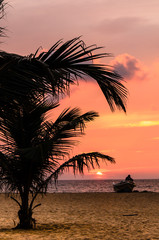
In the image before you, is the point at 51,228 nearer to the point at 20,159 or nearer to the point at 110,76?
the point at 20,159

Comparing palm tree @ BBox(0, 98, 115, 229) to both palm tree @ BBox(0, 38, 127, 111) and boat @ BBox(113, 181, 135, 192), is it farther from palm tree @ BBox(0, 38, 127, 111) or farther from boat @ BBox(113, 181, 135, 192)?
boat @ BBox(113, 181, 135, 192)

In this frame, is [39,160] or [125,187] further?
[125,187]

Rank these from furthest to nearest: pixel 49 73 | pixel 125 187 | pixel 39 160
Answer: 1. pixel 125 187
2. pixel 39 160
3. pixel 49 73

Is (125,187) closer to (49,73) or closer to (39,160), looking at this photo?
(39,160)

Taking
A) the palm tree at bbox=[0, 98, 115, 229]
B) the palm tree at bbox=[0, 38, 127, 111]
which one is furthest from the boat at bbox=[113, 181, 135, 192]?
the palm tree at bbox=[0, 38, 127, 111]

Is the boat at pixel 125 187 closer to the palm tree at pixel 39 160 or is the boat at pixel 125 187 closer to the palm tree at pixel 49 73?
the palm tree at pixel 39 160

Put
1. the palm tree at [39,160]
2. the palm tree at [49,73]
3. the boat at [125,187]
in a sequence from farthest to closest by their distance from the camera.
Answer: the boat at [125,187]
the palm tree at [39,160]
the palm tree at [49,73]

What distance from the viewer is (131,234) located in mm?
Result: 8219

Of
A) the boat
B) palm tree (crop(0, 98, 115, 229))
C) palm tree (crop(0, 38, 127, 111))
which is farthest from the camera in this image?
the boat

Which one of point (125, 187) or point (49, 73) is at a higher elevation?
point (49, 73)

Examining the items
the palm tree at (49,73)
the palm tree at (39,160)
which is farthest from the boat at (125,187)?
the palm tree at (49,73)

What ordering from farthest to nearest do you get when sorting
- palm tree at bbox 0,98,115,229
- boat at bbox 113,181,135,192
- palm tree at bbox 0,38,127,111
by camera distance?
boat at bbox 113,181,135,192 → palm tree at bbox 0,98,115,229 → palm tree at bbox 0,38,127,111

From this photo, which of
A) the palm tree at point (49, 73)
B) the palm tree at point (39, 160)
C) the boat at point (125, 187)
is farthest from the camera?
the boat at point (125, 187)

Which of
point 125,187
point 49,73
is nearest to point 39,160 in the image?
point 49,73
